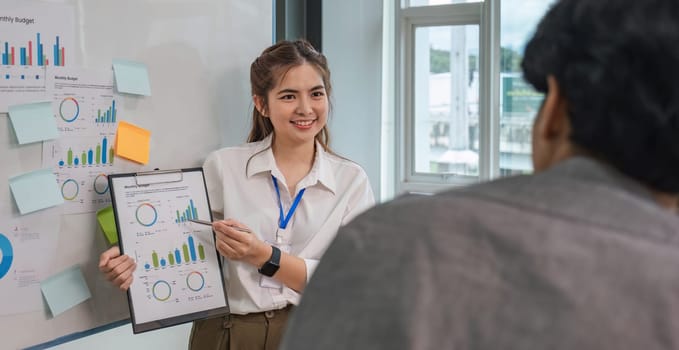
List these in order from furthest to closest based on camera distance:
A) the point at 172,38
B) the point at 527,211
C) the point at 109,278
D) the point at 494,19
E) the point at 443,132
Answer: the point at 443,132, the point at 494,19, the point at 172,38, the point at 109,278, the point at 527,211

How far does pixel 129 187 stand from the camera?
176cm

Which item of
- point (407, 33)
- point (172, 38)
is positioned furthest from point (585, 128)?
point (407, 33)

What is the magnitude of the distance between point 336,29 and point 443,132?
2.34 feet

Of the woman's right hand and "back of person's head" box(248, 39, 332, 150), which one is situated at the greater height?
"back of person's head" box(248, 39, 332, 150)

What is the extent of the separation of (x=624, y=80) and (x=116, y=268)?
1.38 m

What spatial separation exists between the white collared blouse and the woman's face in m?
0.08

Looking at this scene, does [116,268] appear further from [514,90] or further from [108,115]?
[514,90]

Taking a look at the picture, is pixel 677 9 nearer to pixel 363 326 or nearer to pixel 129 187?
pixel 363 326

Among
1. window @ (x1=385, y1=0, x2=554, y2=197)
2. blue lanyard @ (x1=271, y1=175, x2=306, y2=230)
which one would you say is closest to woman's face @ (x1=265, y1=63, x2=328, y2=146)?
blue lanyard @ (x1=271, y1=175, x2=306, y2=230)

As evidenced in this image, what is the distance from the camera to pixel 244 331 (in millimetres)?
1882

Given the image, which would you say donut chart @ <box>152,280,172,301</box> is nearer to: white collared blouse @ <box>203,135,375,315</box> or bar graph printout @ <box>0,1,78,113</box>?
white collared blouse @ <box>203,135,375,315</box>

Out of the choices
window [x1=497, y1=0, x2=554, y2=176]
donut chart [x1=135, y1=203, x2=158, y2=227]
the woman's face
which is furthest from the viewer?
window [x1=497, y1=0, x2=554, y2=176]

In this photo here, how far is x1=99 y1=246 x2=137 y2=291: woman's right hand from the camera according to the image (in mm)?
1681

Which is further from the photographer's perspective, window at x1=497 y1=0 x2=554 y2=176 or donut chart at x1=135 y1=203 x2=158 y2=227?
window at x1=497 y1=0 x2=554 y2=176
